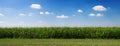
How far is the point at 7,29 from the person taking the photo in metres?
36.4

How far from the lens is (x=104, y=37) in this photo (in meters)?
35.0

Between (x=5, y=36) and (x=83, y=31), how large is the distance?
383 inches

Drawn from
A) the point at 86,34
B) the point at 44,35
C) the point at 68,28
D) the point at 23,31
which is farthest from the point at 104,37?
the point at 23,31

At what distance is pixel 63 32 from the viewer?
116 feet

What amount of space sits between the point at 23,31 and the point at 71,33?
6.01m

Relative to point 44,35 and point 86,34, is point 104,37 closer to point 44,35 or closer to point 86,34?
point 86,34

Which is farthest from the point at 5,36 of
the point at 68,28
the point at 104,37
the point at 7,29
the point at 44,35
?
the point at 104,37

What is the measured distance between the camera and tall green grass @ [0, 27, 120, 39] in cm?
3491

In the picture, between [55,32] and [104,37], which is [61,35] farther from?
[104,37]

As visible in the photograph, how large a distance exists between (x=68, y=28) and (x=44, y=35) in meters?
3.13

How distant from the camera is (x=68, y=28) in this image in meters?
36.0

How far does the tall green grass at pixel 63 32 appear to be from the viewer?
1374 inches

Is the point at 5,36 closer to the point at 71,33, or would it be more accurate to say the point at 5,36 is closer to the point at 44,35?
the point at 44,35

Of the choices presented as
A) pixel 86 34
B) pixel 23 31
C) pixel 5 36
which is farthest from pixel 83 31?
pixel 5 36
